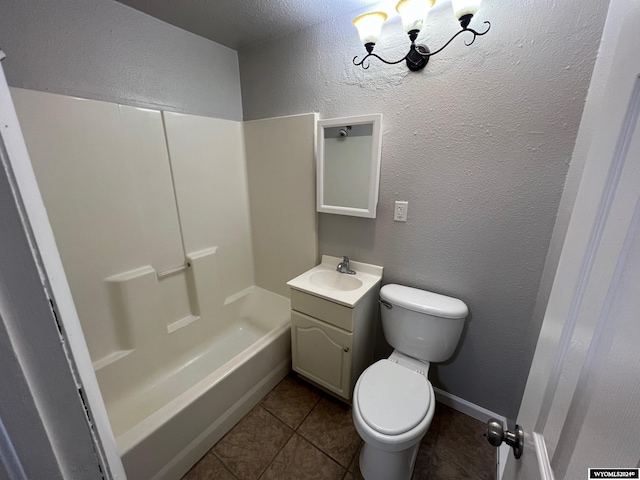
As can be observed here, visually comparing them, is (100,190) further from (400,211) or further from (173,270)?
(400,211)

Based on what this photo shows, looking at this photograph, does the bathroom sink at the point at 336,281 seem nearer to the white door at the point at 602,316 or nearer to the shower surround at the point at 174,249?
the shower surround at the point at 174,249

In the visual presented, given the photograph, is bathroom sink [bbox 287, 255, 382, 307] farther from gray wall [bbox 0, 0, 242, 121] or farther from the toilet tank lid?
gray wall [bbox 0, 0, 242, 121]

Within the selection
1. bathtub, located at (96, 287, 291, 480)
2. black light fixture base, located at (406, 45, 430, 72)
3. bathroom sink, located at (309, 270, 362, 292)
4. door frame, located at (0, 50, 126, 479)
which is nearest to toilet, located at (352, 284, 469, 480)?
bathroom sink, located at (309, 270, 362, 292)

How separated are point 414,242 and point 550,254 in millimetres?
579

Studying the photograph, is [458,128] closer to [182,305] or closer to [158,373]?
[182,305]

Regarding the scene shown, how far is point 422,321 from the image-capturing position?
4.29ft

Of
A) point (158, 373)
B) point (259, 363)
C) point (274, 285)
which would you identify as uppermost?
point (274, 285)

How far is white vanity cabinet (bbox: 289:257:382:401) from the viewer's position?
1.39 metres

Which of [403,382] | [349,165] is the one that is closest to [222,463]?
[403,382]

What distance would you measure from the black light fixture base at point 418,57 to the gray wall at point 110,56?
1.29 m

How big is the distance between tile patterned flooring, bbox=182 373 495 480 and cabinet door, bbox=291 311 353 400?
17 centimetres

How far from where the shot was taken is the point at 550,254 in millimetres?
1090

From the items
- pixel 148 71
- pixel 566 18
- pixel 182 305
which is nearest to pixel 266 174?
pixel 148 71

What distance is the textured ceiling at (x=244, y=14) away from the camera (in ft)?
4.27
